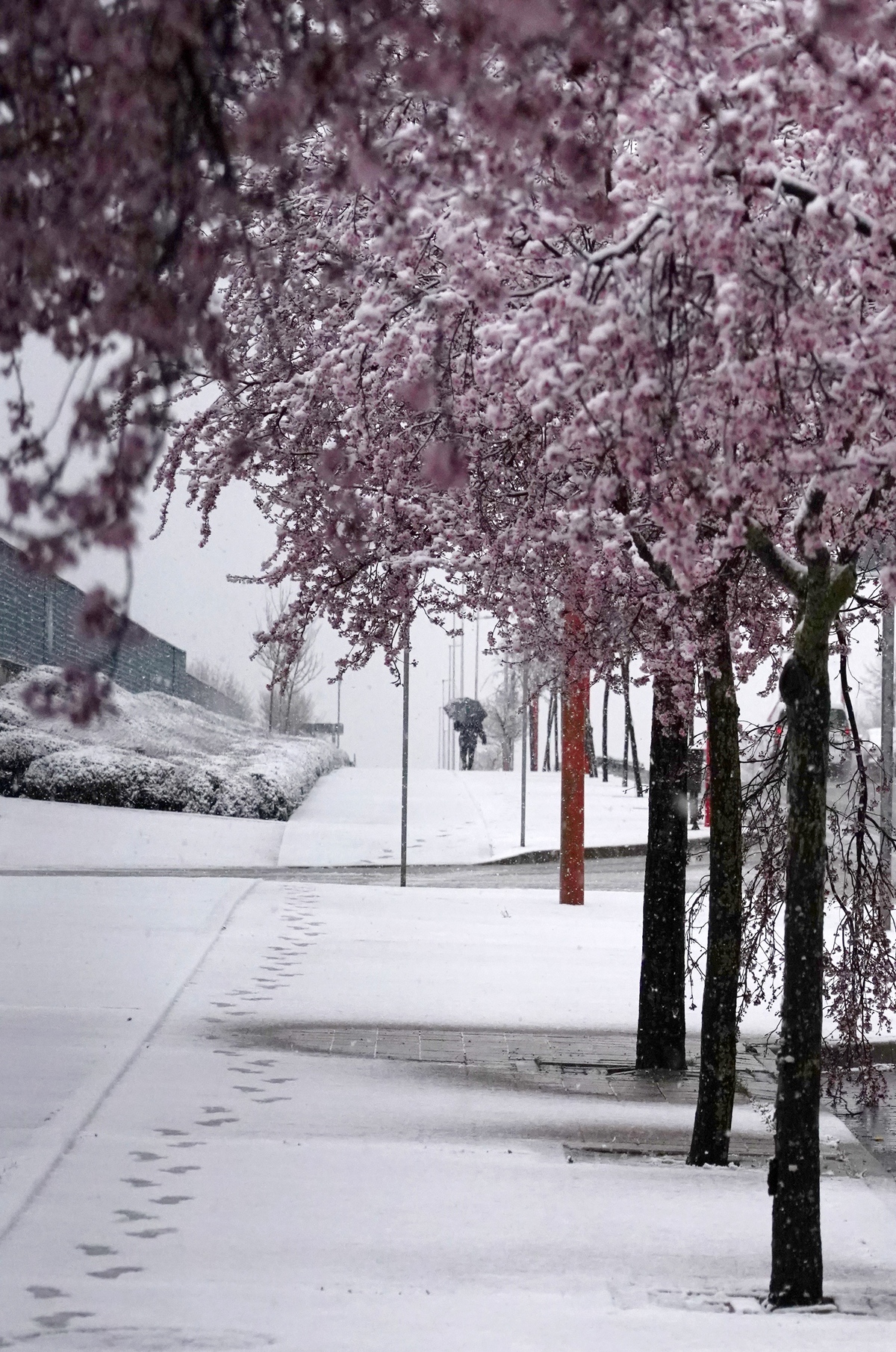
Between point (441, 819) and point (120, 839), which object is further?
point (441, 819)

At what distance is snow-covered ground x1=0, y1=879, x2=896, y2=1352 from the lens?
483cm

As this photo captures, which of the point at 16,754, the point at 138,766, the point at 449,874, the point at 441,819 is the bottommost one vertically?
the point at 449,874

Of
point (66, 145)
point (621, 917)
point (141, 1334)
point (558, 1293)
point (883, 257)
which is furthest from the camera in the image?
point (621, 917)

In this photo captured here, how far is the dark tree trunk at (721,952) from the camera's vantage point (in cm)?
730

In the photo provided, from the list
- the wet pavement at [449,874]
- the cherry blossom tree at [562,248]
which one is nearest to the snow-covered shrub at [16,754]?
the wet pavement at [449,874]

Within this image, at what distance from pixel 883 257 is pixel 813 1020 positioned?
2.60m

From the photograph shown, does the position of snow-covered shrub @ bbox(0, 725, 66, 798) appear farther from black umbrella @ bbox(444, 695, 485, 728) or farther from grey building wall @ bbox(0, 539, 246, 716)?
black umbrella @ bbox(444, 695, 485, 728)

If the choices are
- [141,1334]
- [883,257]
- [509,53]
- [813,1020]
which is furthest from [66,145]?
[813,1020]

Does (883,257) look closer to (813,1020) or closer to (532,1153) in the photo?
(813,1020)

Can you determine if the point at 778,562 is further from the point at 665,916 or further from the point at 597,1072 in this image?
the point at 597,1072

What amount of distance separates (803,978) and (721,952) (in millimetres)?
1917

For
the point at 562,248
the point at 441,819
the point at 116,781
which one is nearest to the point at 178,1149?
the point at 562,248

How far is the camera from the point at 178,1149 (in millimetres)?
7023

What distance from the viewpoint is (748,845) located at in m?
8.91
